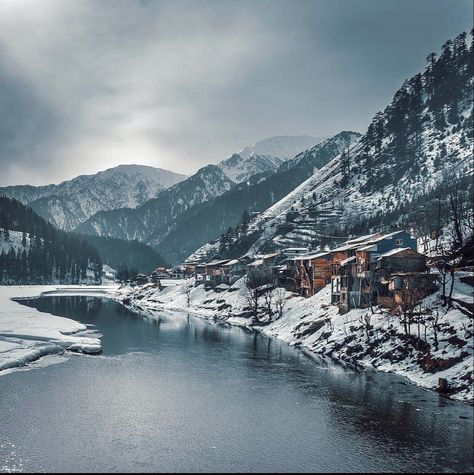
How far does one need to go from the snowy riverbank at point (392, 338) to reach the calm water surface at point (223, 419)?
3.68 metres

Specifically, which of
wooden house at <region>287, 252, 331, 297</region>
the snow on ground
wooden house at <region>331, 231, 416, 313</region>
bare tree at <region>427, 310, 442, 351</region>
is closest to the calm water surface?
the snow on ground

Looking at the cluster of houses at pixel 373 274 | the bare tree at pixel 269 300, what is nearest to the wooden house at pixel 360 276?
the cluster of houses at pixel 373 274

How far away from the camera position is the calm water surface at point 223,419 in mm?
36312

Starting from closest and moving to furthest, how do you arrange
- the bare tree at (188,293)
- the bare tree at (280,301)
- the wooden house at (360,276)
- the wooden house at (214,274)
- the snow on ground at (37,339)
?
the snow on ground at (37,339) < the wooden house at (360,276) < the bare tree at (280,301) < the bare tree at (188,293) < the wooden house at (214,274)

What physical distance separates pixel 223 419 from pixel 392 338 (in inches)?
1416

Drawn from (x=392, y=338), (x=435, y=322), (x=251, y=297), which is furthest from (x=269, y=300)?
(x=435, y=322)

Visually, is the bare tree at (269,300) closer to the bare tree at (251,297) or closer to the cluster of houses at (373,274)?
the bare tree at (251,297)

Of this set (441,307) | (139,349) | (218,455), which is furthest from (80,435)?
(441,307)

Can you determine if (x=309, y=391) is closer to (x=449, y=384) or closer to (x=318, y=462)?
(x=449, y=384)

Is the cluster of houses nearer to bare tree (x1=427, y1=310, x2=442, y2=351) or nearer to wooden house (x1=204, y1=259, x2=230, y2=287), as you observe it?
bare tree (x1=427, y1=310, x2=442, y2=351)

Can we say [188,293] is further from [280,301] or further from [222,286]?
[280,301]

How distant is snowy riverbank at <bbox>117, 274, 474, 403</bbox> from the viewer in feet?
191

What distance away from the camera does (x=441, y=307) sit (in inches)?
2781

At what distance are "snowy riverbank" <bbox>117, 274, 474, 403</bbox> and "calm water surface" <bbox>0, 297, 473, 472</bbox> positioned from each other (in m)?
3.68
